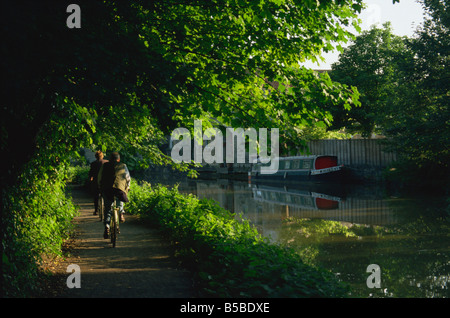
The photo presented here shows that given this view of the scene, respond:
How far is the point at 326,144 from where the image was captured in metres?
37.3

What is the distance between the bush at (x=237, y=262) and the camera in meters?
4.81

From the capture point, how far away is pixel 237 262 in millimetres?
5637

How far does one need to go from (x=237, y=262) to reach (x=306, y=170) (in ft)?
94.7

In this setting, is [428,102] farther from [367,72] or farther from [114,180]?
[114,180]

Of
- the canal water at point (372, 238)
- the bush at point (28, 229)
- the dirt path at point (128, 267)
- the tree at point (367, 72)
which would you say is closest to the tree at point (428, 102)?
the canal water at point (372, 238)

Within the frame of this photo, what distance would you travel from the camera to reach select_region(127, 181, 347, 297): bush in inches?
189

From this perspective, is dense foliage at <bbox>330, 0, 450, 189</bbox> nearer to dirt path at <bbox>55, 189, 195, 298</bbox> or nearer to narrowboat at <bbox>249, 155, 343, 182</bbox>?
narrowboat at <bbox>249, 155, 343, 182</bbox>

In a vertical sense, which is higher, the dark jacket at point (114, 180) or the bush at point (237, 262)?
the dark jacket at point (114, 180)

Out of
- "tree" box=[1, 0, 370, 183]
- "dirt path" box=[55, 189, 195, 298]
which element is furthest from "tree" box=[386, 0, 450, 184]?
"dirt path" box=[55, 189, 195, 298]

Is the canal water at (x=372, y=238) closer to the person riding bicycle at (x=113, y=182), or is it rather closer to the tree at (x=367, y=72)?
the person riding bicycle at (x=113, y=182)

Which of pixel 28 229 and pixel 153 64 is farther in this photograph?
pixel 28 229

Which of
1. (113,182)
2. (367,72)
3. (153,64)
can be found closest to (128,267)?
(113,182)

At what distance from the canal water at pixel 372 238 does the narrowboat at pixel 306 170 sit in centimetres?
1228
